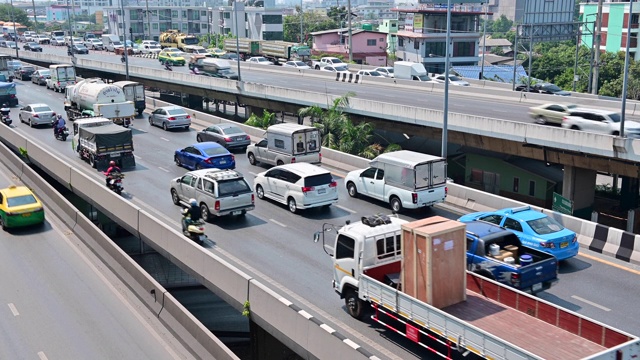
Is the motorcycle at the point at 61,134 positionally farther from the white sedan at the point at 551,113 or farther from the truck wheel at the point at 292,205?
the white sedan at the point at 551,113

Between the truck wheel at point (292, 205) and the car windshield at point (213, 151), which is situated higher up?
the car windshield at point (213, 151)

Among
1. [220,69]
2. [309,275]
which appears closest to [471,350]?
[309,275]

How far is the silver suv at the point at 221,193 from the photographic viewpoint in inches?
960

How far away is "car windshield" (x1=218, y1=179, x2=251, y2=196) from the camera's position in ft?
80.1

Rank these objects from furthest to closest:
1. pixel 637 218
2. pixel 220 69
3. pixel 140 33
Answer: pixel 140 33 → pixel 220 69 → pixel 637 218

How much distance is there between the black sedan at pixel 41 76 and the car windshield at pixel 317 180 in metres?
48.3

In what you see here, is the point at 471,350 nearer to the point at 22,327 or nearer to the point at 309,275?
the point at 309,275

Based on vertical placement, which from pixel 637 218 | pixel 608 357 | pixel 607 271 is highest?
pixel 608 357

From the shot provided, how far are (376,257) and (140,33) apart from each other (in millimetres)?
158199

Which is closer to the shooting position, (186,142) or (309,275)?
(309,275)

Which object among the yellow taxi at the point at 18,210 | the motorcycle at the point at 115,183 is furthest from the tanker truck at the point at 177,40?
the yellow taxi at the point at 18,210

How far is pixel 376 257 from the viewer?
53.6ft

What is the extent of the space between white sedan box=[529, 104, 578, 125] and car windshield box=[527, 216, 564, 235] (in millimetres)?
14881

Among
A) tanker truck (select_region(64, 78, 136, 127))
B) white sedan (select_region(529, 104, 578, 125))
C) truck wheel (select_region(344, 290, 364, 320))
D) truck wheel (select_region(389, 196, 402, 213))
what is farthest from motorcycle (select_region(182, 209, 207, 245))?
tanker truck (select_region(64, 78, 136, 127))
